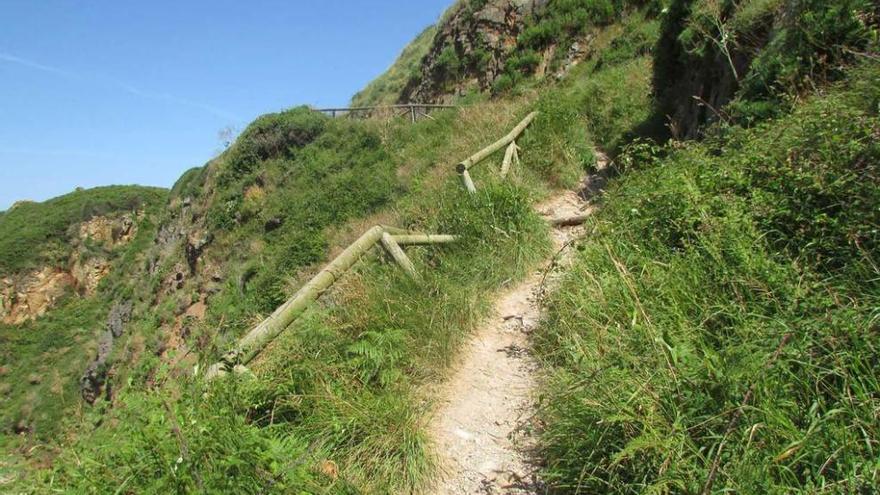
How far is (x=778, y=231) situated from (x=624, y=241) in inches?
46.2

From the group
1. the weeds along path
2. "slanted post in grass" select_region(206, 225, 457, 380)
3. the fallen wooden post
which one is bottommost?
the fallen wooden post

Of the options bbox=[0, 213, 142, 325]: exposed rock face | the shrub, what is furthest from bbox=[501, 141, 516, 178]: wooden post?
bbox=[0, 213, 142, 325]: exposed rock face

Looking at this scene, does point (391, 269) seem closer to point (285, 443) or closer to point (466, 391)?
point (466, 391)

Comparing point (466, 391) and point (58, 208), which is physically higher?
point (58, 208)

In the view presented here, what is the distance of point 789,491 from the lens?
209cm

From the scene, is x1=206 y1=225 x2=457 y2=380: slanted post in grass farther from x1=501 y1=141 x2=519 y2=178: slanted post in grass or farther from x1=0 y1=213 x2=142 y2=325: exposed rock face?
x1=0 y1=213 x2=142 y2=325: exposed rock face

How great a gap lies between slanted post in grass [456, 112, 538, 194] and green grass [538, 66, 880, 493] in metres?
2.82

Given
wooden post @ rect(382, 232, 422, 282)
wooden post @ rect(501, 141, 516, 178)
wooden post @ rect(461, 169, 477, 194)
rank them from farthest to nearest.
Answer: wooden post @ rect(501, 141, 516, 178) → wooden post @ rect(461, 169, 477, 194) → wooden post @ rect(382, 232, 422, 282)

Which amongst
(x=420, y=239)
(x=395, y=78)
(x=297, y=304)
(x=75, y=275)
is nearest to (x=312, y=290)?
(x=297, y=304)

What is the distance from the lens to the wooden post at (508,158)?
8298 millimetres

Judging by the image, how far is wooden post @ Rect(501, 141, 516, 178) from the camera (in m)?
8.30

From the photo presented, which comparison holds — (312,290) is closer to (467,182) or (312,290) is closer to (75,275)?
(467,182)

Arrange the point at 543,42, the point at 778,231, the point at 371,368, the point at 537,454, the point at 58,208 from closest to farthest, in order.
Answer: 1. the point at 537,454
2. the point at 778,231
3. the point at 371,368
4. the point at 543,42
5. the point at 58,208

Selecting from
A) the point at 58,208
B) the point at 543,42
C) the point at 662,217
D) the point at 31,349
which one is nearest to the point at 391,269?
the point at 662,217
